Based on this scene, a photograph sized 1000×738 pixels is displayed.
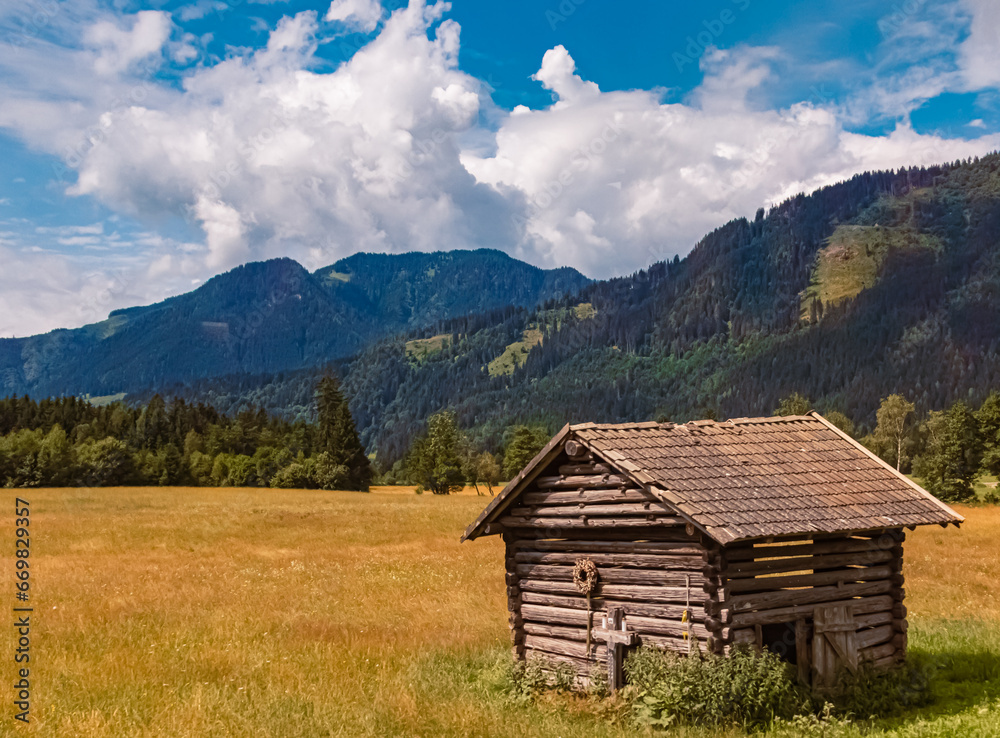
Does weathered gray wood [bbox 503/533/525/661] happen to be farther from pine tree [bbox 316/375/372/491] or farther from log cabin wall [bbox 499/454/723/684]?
pine tree [bbox 316/375/372/491]

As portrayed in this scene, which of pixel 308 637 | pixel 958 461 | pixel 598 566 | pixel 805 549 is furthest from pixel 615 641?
pixel 958 461

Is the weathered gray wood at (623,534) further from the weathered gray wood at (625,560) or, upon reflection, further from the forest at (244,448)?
the forest at (244,448)

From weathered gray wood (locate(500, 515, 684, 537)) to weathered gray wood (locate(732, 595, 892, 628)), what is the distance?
183cm

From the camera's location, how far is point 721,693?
38.9 ft

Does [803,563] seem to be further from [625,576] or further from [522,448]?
[522,448]

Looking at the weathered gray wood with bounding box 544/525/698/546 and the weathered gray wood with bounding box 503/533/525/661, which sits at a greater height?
the weathered gray wood with bounding box 544/525/698/546

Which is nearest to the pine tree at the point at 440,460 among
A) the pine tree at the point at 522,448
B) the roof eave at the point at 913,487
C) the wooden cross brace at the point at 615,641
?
the pine tree at the point at 522,448

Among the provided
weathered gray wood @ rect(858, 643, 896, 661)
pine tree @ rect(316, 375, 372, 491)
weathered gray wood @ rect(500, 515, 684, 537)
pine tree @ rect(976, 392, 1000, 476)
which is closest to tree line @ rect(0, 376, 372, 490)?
pine tree @ rect(316, 375, 372, 491)

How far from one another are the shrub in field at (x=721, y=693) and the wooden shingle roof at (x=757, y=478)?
208cm

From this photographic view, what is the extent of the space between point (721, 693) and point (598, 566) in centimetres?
301

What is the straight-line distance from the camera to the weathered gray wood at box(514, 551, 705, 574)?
12.7m

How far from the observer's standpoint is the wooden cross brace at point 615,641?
43.2 feet

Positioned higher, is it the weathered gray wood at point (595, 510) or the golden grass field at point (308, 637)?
the weathered gray wood at point (595, 510)

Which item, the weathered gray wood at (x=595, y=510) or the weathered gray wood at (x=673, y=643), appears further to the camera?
the weathered gray wood at (x=595, y=510)
